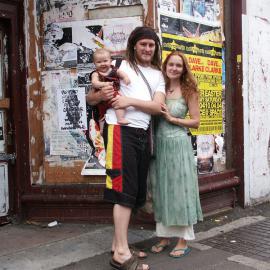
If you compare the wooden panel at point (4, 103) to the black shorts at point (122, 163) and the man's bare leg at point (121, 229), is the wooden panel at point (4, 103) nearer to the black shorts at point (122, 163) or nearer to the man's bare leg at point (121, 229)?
the black shorts at point (122, 163)

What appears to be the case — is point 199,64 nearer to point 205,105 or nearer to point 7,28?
point 205,105

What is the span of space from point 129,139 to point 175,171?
561mm

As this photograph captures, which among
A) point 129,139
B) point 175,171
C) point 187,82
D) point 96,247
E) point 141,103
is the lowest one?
point 96,247

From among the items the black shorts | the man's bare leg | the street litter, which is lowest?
the street litter

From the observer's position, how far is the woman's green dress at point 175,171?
3.95 meters

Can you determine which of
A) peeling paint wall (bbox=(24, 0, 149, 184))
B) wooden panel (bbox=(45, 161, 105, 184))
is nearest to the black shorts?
wooden panel (bbox=(45, 161, 105, 184))

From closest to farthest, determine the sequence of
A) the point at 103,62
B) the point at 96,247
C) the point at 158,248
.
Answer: the point at 103,62 → the point at 158,248 → the point at 96,247

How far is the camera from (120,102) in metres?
3.57

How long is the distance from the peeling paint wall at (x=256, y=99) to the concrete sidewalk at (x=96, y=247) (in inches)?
24.4

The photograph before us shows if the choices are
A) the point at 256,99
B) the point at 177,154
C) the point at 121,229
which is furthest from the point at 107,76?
the point at 256,99

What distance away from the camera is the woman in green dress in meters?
3.95

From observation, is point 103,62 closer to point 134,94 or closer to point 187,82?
point 134,94

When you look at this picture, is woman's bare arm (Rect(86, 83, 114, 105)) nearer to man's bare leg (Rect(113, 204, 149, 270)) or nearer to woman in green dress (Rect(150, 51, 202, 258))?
woman in green dress (Rect(150, 51, 202, 258))

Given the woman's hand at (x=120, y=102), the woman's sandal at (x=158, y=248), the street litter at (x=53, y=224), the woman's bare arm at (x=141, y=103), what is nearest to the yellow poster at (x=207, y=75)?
the woman's bare arm at (x=141, y=103)
